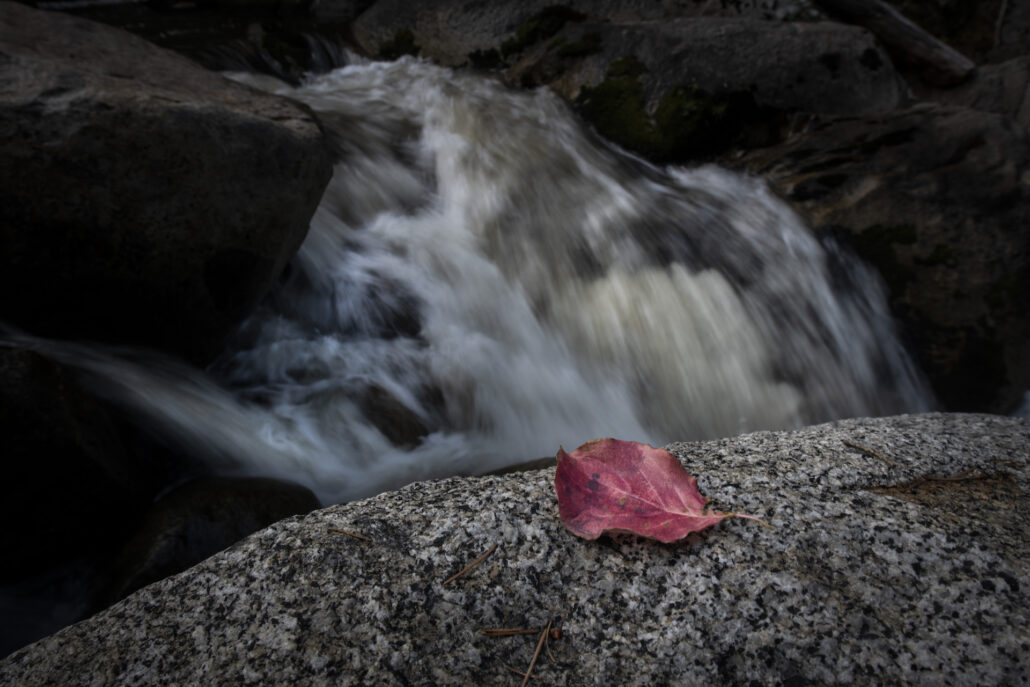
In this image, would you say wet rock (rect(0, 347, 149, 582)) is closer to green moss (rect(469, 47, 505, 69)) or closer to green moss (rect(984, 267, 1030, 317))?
green moss (rect(984, 267, 1030, 317))

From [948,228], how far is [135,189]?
501cm

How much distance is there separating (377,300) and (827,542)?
2.89 meters

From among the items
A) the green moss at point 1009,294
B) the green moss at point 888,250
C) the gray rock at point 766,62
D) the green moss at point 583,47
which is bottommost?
the green moss at point 1009,294

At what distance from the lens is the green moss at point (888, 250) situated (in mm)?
4258

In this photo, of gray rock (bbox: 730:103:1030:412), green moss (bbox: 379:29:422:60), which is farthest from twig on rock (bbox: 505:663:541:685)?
green moss (bbox: 379:29:422:60)

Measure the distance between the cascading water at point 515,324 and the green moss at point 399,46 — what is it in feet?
→ 7.77

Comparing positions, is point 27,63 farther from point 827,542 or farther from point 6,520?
point 827,542

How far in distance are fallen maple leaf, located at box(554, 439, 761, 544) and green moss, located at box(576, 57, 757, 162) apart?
4.57 meters

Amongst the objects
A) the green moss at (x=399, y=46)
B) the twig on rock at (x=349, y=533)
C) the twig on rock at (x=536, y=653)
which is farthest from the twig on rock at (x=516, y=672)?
the green moss at (x=399, y=46)

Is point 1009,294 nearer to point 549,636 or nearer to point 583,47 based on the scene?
point 583,47

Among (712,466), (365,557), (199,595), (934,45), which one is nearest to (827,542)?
(712,466)

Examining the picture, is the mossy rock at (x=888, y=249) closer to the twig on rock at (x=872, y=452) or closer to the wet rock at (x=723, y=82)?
the wet rock at (x=723, y=82)

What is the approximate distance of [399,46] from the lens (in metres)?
7.14

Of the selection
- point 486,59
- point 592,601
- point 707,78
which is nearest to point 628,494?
point 592,601
